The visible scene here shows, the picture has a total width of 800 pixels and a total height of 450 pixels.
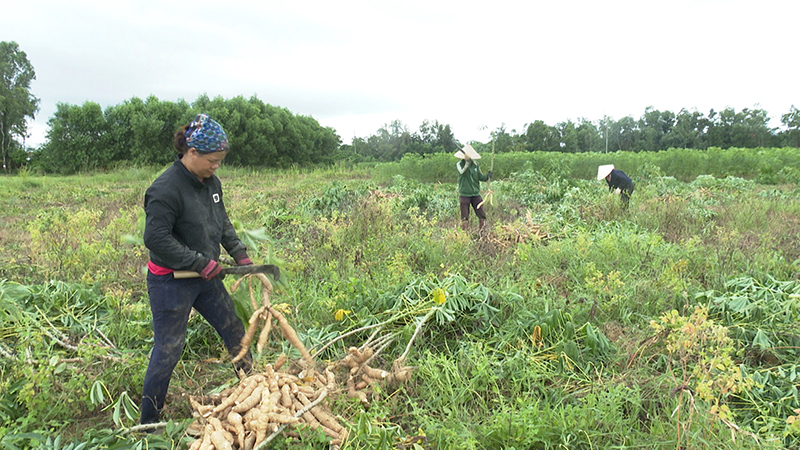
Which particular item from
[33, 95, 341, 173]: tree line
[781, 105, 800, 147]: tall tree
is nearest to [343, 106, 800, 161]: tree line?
[781, 105, 800, 147]: tall tree

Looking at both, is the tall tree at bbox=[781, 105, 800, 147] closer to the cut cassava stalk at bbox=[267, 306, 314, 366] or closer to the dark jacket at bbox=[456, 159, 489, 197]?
the dark jacket at bbox=[456, 159, 489, 197]

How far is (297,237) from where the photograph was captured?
6.12m

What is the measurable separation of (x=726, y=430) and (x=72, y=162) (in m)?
28.7

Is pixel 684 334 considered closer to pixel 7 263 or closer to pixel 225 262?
pixel 225 262

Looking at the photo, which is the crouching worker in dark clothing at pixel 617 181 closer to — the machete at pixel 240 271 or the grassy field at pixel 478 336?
the grassy field at pixel 478 336

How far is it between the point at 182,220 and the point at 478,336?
2254 millimetres

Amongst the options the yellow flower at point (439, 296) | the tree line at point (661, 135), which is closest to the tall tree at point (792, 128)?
the tree line at point (661, 135)

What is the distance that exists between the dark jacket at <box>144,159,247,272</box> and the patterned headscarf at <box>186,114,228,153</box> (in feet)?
0.58

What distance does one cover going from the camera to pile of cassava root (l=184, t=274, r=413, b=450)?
2162mm

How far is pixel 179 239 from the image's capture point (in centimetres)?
244

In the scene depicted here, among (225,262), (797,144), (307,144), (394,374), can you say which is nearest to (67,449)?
(225,262)

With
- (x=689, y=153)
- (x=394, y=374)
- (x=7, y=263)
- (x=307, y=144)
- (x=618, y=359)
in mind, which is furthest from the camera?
(x=307, y=144)

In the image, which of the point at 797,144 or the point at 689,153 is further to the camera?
the point at 797,144

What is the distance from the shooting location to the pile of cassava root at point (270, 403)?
7.09 ft
